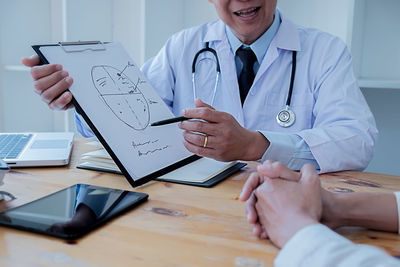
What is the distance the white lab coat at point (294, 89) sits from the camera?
3.50 ft

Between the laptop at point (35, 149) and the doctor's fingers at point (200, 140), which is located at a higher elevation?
the doctor's fingers at point (200, 140)

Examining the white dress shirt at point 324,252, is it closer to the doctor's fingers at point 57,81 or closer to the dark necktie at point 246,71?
the doctor's fingers at point 57,81

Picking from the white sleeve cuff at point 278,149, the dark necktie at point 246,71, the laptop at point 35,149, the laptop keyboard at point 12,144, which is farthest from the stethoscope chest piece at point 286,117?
the laptop keyboard at point 12,144

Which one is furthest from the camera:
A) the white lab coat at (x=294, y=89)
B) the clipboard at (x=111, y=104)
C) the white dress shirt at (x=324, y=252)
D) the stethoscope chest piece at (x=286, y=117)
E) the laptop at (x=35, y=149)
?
the stethoscope chest piece at (x=286, y=117)

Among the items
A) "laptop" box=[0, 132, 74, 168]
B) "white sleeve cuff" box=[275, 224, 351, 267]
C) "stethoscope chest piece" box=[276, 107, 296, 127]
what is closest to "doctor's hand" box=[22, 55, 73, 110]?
"laptop" box=[0, 132, 74, 168]

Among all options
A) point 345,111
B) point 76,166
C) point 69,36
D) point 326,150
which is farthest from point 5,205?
point 69,36

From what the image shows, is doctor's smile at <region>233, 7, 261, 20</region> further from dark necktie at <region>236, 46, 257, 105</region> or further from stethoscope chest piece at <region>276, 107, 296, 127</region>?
stethoscope chest piece at <region>276, 107, 296, 127</region>

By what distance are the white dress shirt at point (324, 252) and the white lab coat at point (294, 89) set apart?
0.51 metres

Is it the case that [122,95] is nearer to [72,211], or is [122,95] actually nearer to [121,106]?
[121,106]

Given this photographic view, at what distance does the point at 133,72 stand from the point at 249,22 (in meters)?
0.51

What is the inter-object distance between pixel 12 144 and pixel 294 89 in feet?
2.91

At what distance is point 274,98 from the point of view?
136cm

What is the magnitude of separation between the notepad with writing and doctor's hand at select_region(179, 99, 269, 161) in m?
0.03

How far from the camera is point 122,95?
94 cm
